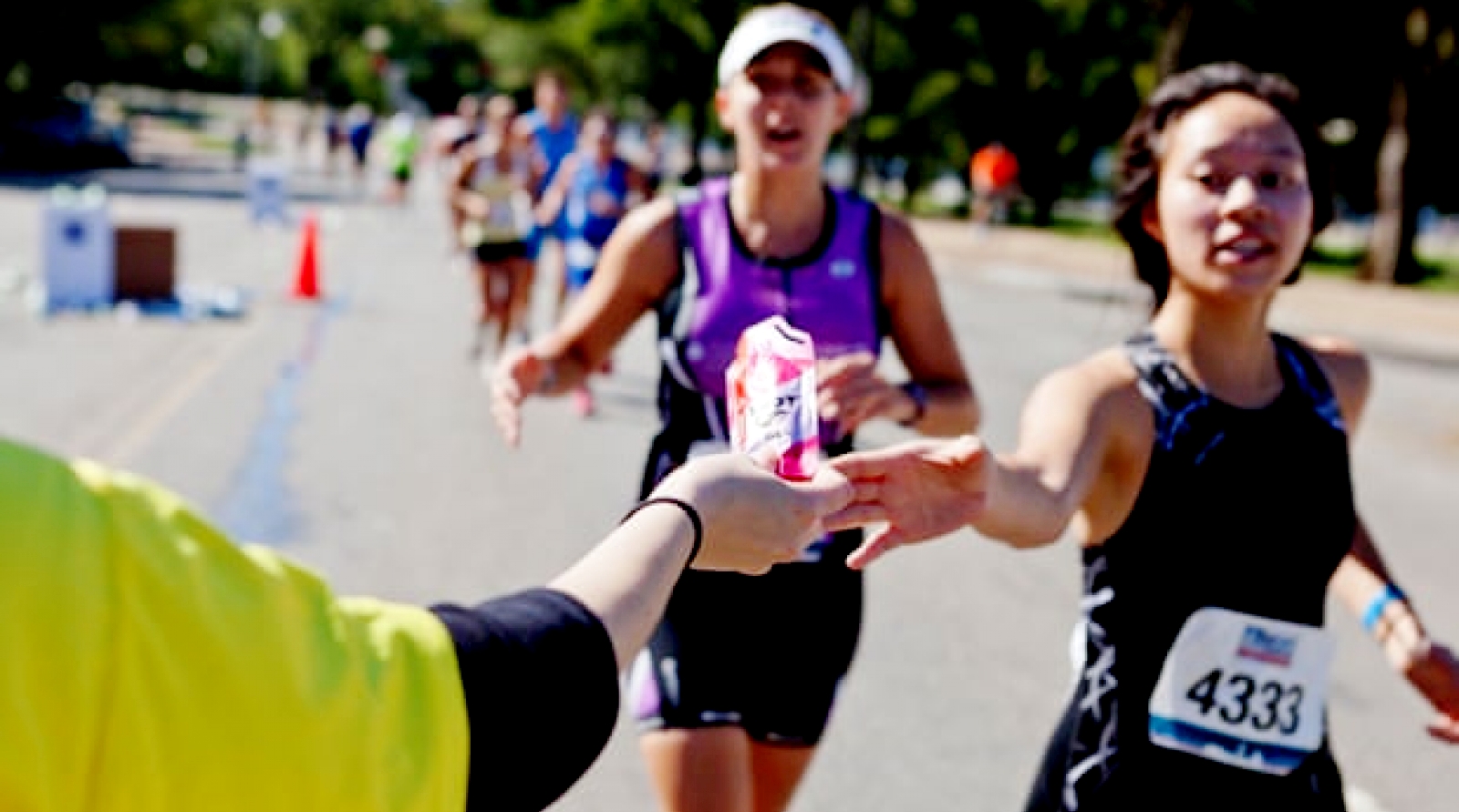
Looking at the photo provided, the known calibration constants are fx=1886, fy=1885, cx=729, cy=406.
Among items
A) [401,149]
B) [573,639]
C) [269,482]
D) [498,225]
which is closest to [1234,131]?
[573,639]

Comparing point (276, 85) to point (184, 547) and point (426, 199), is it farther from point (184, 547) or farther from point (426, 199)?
point (184, 547)

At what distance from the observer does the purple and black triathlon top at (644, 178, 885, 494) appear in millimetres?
3590

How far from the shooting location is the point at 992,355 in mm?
16141

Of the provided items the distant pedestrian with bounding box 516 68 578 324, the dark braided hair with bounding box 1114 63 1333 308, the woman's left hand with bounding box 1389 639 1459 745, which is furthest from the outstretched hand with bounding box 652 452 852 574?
the distant pedestrian with bounding box 516 68 578 324

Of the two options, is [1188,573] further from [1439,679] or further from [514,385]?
[514,385]

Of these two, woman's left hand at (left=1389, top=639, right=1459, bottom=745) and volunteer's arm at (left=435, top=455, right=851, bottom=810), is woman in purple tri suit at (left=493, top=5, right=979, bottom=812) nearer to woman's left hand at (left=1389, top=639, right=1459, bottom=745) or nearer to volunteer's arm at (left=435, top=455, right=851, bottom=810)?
woman's left hand at (left=1389, top=639, right=1459, bottom=745)

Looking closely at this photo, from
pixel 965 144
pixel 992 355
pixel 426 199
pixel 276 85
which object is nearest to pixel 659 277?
pixel 992 355

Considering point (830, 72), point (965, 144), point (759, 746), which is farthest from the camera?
point (965, 144)

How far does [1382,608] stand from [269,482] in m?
6.89

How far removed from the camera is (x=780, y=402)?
2.04m

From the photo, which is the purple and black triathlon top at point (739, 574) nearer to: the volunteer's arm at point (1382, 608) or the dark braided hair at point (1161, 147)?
the dark braided hair at point (1161, 147)

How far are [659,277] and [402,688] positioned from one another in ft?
8.00

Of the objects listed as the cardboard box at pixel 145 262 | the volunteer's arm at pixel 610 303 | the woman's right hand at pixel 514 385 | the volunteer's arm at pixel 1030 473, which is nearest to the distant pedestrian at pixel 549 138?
the cardboard box at pixel 145 262

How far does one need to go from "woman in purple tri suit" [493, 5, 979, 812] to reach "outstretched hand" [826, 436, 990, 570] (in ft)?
2.58
